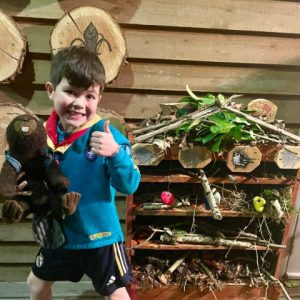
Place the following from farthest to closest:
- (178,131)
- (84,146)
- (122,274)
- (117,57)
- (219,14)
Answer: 1. (219,14)
2. (117,57)
3. (178,131)
4. (122,274)
5. (84,146)

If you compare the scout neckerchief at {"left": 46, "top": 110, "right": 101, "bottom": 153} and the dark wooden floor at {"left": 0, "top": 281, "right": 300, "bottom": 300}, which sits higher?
the scout neckerchief at {"left": 46, "top": 110, "right": 101, "bottom": 153}

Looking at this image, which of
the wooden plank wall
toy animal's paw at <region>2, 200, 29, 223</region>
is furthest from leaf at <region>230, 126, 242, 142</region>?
toy animal's paw at <region>2, 200, 29, 223</region>

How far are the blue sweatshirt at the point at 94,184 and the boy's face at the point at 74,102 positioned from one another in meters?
0.07

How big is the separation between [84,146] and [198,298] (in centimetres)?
108

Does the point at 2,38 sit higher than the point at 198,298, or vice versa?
the point at 2,38

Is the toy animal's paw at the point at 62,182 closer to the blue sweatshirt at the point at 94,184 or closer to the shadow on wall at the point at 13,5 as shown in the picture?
the blue sweatshirt at the point at 94,184

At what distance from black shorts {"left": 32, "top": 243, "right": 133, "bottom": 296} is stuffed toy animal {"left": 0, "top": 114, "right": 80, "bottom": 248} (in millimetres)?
221

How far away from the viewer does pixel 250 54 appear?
1.75 meters

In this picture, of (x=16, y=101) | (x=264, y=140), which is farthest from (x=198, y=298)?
(x=16, y=101)

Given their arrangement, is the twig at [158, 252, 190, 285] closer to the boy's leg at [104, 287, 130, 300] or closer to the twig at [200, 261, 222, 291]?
the twig at [200, 261, 222, 291]

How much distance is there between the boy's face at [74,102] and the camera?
3.35 ft

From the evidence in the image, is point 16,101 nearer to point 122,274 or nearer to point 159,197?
point 159,197

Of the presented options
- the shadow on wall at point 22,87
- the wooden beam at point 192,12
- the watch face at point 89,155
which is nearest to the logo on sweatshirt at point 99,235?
the watch face at point 89,155

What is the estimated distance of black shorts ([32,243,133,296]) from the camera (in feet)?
4.01
